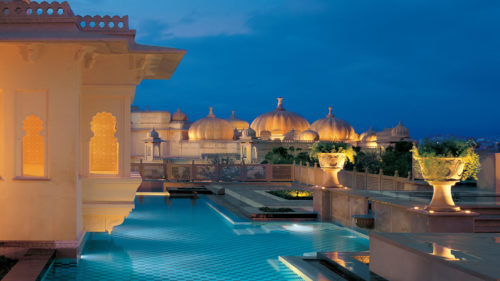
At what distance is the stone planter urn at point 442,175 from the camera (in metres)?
A: 6.93

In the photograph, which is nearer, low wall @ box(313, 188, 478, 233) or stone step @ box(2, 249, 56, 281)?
stone step @ box(2, 249, 56, 281)

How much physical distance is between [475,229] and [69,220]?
536cm

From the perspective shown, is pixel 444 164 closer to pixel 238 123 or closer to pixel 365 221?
pixel 365 221

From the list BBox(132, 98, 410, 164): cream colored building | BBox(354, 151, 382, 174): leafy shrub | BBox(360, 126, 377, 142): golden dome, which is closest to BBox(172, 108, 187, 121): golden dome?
BBox(132, 98, 410, 164): cream colored building

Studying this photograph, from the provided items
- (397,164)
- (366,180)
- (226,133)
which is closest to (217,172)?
(397,164)

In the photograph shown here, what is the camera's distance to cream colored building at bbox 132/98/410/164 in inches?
1666

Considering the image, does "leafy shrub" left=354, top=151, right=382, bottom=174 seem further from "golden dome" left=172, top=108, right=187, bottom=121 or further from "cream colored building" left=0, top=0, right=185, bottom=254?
"golden dome" left=172, top=108, right=187, bottom=121

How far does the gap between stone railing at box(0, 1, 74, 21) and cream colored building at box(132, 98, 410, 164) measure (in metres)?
32.7

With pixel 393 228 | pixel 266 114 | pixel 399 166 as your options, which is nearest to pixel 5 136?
pixel 393 228

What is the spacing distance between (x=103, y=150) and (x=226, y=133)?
36.1 metres

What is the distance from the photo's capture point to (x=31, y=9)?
7.10 metres

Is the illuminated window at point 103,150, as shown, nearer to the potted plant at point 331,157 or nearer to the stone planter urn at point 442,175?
the potted plant at point 331,157

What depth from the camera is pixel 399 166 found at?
22.0m

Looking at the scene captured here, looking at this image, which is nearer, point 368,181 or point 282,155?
point 368,181
